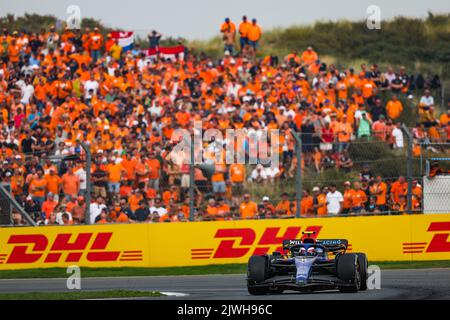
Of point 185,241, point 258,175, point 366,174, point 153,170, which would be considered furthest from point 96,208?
point 366,174

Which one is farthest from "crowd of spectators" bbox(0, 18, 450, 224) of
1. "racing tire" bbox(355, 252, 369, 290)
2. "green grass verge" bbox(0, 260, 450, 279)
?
"racing tire" bbox(355, 252, 369, 290)

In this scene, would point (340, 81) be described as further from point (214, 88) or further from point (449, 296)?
point (449, 296)

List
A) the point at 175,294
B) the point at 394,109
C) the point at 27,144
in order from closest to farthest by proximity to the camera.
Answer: the point at 175,294 → the point at 27,144 → the point at 394,109

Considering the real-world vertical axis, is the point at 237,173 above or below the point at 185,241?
above

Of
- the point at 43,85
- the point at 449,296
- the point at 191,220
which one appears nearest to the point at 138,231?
the point at 191,220

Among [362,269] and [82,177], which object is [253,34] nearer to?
[82,177]

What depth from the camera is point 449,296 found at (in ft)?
47.4

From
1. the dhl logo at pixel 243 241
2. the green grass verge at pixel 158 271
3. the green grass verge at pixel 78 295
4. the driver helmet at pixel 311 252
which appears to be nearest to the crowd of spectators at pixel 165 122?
the dhl logo at pixel 243 241

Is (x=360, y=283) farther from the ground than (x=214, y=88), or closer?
closer

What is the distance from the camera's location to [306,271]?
1514 centimetres

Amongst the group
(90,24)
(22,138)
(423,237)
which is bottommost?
(423,237)

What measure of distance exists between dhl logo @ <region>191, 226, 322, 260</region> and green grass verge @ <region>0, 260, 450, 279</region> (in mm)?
311

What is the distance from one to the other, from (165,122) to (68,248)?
7545 mm
